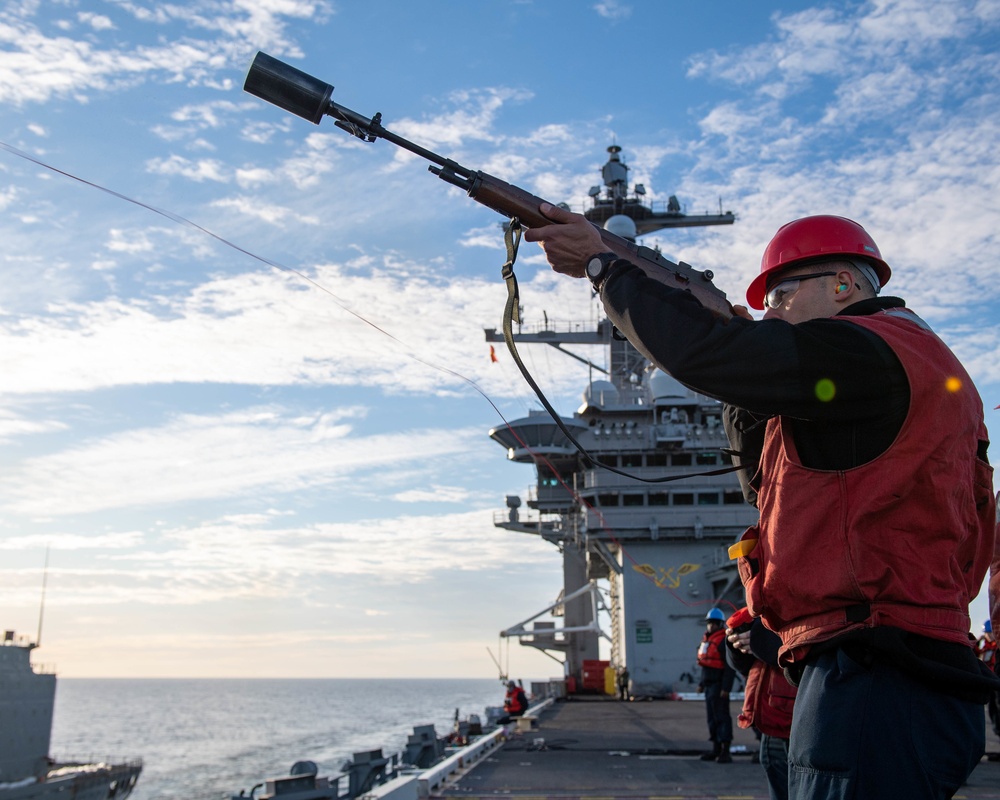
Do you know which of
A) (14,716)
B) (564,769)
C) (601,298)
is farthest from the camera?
(14,716)

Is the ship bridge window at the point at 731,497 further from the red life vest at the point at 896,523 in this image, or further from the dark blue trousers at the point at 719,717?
the red life vest at the point at 896,523

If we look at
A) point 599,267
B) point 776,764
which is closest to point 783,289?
point 599,267

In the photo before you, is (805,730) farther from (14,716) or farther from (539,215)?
(14,716)

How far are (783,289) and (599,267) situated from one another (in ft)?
1.88

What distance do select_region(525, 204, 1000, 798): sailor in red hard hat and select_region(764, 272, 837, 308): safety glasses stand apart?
0.31 meters

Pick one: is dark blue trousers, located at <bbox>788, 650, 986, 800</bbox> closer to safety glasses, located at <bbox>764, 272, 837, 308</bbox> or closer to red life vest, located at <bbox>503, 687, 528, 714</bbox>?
safety glasses, located at <bbox>764, 272, 837, 308</bbox>

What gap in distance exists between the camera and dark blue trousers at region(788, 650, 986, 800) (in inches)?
82.4

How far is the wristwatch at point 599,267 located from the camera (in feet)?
8.75

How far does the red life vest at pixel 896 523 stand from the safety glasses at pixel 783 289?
1.13 feet

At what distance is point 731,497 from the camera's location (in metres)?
29.6

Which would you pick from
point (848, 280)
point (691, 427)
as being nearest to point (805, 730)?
point (848, 280)

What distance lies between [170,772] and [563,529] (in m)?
38.7

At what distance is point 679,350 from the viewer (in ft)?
7.62

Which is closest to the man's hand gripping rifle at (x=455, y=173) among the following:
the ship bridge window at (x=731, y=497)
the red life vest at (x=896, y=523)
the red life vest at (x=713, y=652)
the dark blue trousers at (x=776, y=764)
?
the red life vest at (x=896, y=523)
